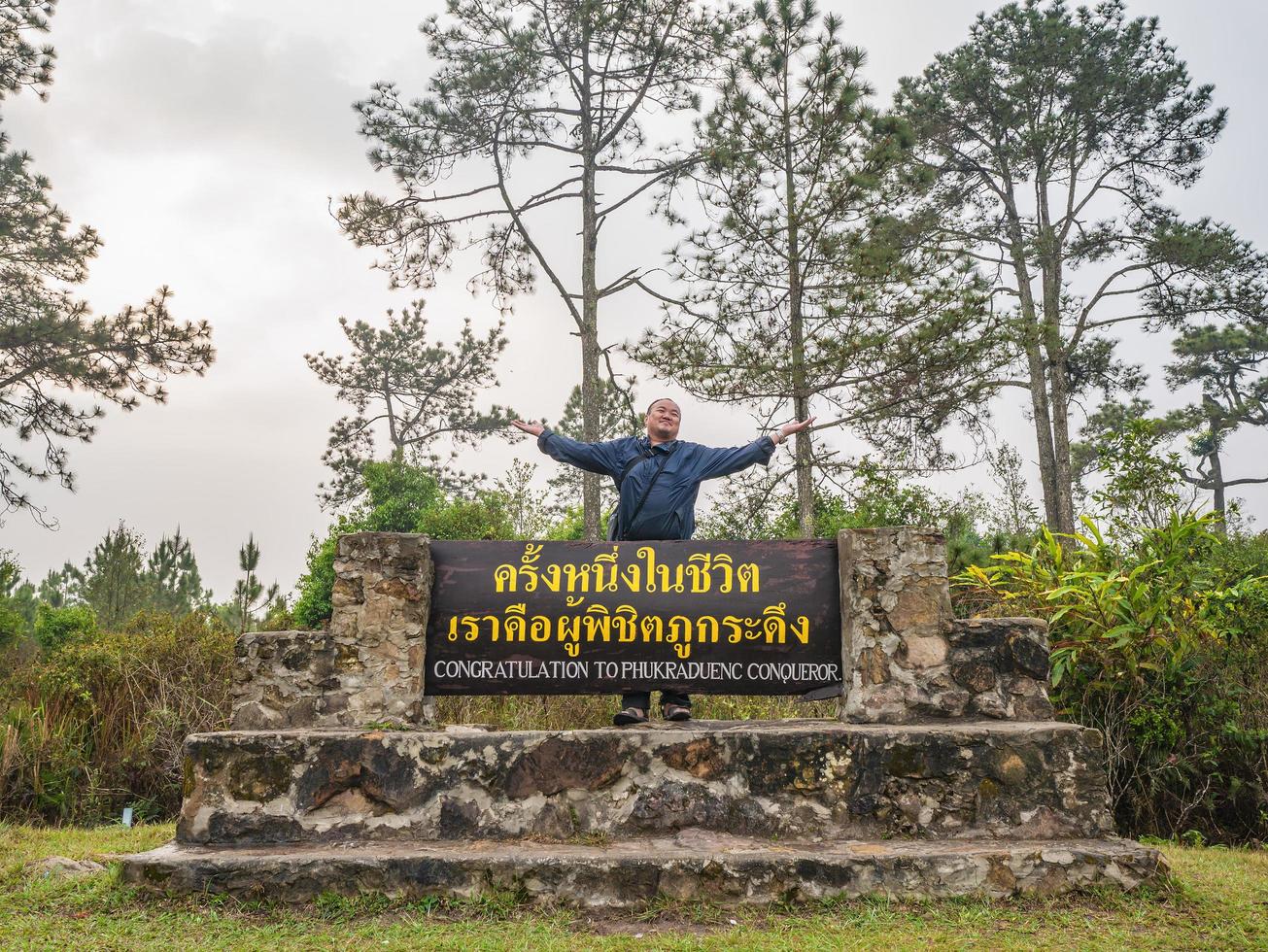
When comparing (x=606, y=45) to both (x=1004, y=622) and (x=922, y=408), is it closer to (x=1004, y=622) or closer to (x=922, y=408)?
(x=922, y=408)

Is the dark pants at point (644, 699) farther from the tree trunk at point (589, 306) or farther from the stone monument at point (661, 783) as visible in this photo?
the tree trunk at point (589, 306)

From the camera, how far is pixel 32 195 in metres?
17.5

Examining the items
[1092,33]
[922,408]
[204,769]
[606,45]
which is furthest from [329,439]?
[204,769]

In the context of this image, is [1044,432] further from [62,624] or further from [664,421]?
[62,624]

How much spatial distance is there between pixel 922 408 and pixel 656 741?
36.0ft

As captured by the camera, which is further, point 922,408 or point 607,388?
point 607,388

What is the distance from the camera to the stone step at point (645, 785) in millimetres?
4301

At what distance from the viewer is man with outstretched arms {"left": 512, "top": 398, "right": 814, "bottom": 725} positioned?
5148 mm

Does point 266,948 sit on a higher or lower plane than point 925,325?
lower

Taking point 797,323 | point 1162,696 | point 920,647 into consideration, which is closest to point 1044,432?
point 797,323

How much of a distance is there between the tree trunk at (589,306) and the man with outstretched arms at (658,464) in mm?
8877

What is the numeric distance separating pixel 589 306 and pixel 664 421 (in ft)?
35.9

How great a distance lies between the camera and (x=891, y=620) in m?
4.68

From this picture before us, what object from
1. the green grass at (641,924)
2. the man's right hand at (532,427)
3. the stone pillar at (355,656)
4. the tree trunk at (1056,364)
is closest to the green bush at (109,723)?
the green grass at (641,924)
